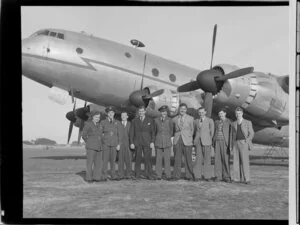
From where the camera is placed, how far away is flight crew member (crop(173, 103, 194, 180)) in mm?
9781

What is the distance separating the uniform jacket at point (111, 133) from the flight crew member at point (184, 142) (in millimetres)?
1670

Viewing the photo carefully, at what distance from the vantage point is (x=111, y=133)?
9695 mm

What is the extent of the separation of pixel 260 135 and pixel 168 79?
17.7 feet

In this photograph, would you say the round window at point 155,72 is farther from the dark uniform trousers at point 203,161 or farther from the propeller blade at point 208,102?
the dark uniform trousers at point 203,161

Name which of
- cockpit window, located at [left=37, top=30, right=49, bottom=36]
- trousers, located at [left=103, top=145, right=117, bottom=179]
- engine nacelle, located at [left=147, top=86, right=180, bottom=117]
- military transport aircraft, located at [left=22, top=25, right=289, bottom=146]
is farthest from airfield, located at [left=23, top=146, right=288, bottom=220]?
cockpit window, located at [left=37, top=30, right=49, bottom=36]

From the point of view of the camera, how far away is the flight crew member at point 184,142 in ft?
32.1

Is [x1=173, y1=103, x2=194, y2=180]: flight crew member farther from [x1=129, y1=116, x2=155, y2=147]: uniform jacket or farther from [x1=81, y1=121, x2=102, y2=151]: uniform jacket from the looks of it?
[x1=81, y1=121, x2=102, y2=151]: uniform jacket

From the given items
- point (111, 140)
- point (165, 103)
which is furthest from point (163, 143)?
point (165, 103)

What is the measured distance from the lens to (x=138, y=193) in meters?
7.79

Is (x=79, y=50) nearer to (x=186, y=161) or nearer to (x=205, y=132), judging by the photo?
(x=205, y=132)

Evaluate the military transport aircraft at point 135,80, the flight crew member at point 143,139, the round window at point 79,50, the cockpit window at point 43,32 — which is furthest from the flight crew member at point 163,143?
the cockpit window at point 43,32

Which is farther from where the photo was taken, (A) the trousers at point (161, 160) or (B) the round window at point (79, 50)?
(B) the round window at point (79, 50)

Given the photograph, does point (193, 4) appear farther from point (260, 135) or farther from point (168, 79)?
point (260, 135)

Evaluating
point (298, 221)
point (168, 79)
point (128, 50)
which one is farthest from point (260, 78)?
point (298, 221)
